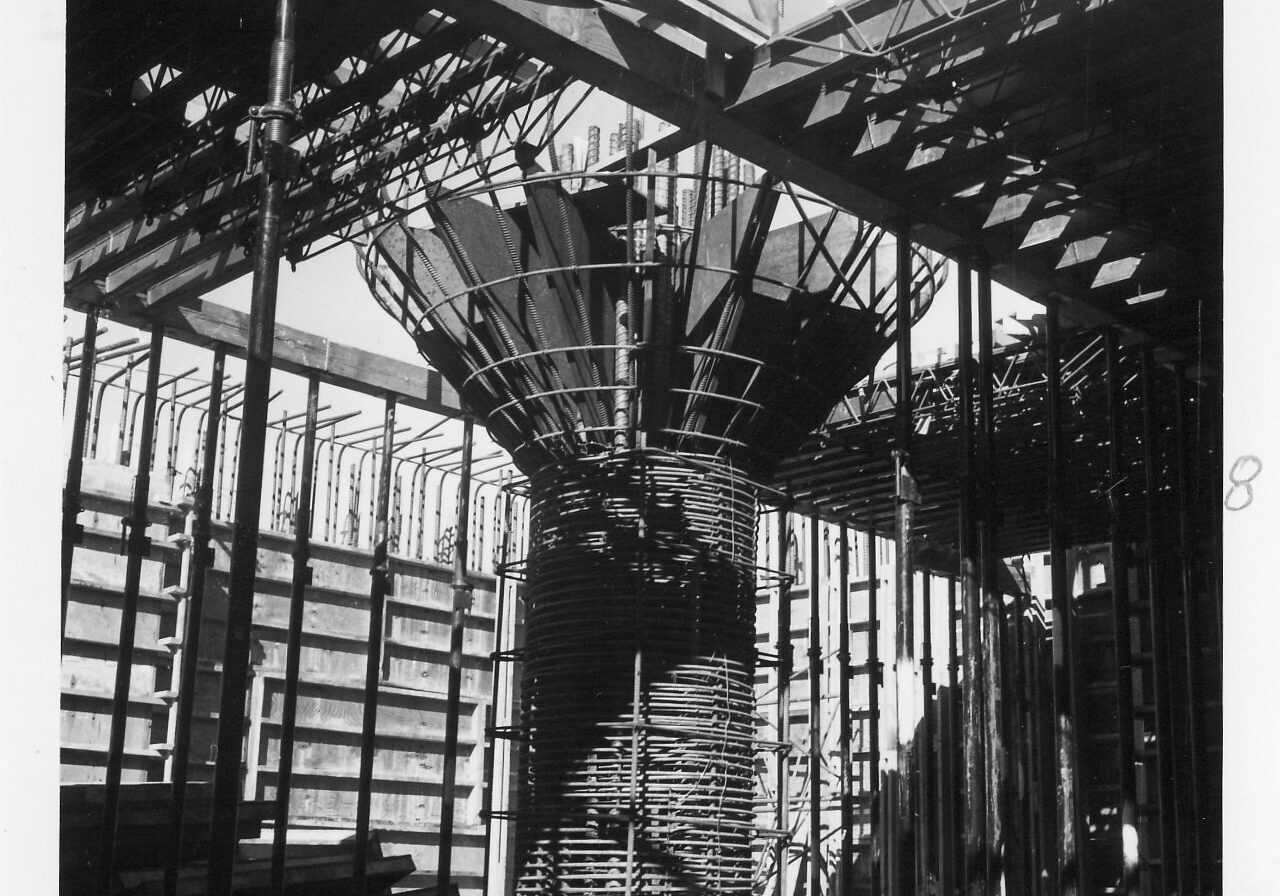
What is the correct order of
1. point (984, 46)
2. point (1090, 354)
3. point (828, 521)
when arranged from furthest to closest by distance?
point (828, 521) < point (1090, 354) < point (984, 46)

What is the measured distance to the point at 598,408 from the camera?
16.2 m

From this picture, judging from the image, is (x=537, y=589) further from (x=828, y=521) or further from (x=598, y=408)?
(x=828, y=521)

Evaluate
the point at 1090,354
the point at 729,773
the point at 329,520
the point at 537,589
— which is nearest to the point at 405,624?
the point at 329,520

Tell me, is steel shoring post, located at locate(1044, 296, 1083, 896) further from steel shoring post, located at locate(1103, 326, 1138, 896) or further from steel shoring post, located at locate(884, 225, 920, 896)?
steel shoring post, located at locate(884, 225, 920, 896)

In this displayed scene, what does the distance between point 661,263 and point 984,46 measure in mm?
3807

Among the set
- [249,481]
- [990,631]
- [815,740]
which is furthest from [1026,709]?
[249,481]

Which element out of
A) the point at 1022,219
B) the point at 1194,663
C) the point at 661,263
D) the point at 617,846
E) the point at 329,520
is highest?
the point at 1022,219

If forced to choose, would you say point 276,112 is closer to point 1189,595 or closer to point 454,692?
point 454,692

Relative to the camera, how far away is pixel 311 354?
69.2 feet

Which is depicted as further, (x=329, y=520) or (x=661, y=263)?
(x=329, y=520)

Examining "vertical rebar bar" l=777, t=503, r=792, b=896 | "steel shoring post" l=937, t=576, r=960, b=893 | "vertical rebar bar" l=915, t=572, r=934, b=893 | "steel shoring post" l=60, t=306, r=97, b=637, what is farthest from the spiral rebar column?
"vertical rebar bar" l=915, t=572, r=934, b=893

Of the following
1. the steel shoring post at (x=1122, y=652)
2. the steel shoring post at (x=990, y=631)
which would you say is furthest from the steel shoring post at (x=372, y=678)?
the steel shoring post at (x=1122, y=652)

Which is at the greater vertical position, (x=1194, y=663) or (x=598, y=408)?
(x=598, y=408)

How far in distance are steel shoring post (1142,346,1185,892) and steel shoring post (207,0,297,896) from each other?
1382cm
